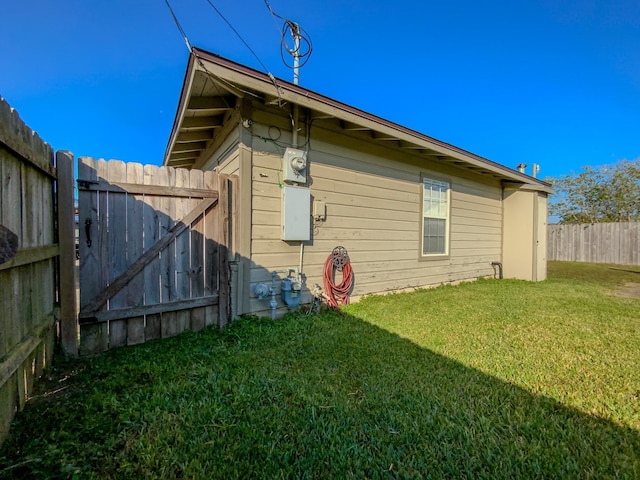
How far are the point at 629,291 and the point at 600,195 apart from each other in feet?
53.8

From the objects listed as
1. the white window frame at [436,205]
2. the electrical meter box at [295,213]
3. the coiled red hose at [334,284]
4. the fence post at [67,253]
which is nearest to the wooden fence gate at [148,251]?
the fence post at [67,253]

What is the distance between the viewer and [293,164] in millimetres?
3652

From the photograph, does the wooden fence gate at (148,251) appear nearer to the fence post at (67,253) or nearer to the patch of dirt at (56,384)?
the fence post at (67,253)

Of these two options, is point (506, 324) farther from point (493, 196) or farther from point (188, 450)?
point (493, 196)

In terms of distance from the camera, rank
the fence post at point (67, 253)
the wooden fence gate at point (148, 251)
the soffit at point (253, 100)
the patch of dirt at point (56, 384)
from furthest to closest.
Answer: the soffit at point (253, 100)
the wooden fence gate at point (148, 251)
the fence post at point (67, 253)
the patch of dirt at point (56, 384)

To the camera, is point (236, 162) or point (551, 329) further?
point (236, 162)

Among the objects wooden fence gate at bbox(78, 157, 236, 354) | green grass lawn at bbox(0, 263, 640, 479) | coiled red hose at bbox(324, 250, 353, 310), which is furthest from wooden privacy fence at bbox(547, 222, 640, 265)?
wooden fence gate at bbox(78, 157, 236, 354)

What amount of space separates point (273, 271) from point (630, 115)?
18013mm

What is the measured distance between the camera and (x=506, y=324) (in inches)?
139

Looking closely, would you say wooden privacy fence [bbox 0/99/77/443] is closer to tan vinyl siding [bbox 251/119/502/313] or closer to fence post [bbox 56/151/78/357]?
fence post [bbox 56/151/78/357]

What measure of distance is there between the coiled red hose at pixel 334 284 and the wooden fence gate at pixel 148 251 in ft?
4.81

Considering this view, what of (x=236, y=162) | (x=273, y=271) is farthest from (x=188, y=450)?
(x=236, y=162)

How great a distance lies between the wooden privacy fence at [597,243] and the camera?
11.4 m

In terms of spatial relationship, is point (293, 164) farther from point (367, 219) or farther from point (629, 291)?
point (629, 291)
